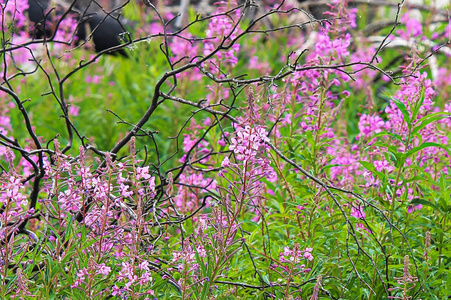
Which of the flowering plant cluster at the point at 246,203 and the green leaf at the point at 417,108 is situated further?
the green leaf at the point at 417,108

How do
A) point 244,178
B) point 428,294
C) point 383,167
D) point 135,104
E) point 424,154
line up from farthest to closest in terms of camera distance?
point 135,104, point 424,154, point 383,167, point 428,294, point 244,178

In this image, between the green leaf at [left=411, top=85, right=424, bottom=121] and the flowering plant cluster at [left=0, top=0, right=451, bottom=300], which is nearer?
the flowering plant cluster at [left=0, top=0, right=451, bottom=300]

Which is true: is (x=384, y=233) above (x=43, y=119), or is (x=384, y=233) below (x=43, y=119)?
below

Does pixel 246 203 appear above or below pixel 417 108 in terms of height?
below

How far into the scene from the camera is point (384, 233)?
3.29 meters

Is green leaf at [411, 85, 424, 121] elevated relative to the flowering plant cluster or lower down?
elevated

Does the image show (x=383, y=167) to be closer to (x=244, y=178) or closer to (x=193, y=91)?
(x=244, y=178)

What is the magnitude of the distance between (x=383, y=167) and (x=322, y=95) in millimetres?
556

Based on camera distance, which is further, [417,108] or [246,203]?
[417,108]

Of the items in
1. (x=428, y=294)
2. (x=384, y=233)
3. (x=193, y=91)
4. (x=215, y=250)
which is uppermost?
(x=193, y=91)

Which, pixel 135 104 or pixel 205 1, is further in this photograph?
pixel 205 1

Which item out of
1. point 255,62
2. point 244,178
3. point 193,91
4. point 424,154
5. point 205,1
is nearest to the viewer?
point 244,178

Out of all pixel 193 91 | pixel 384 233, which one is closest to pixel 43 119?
pixel 193 91

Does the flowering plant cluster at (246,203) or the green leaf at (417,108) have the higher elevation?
the green leaf at (417,108)
